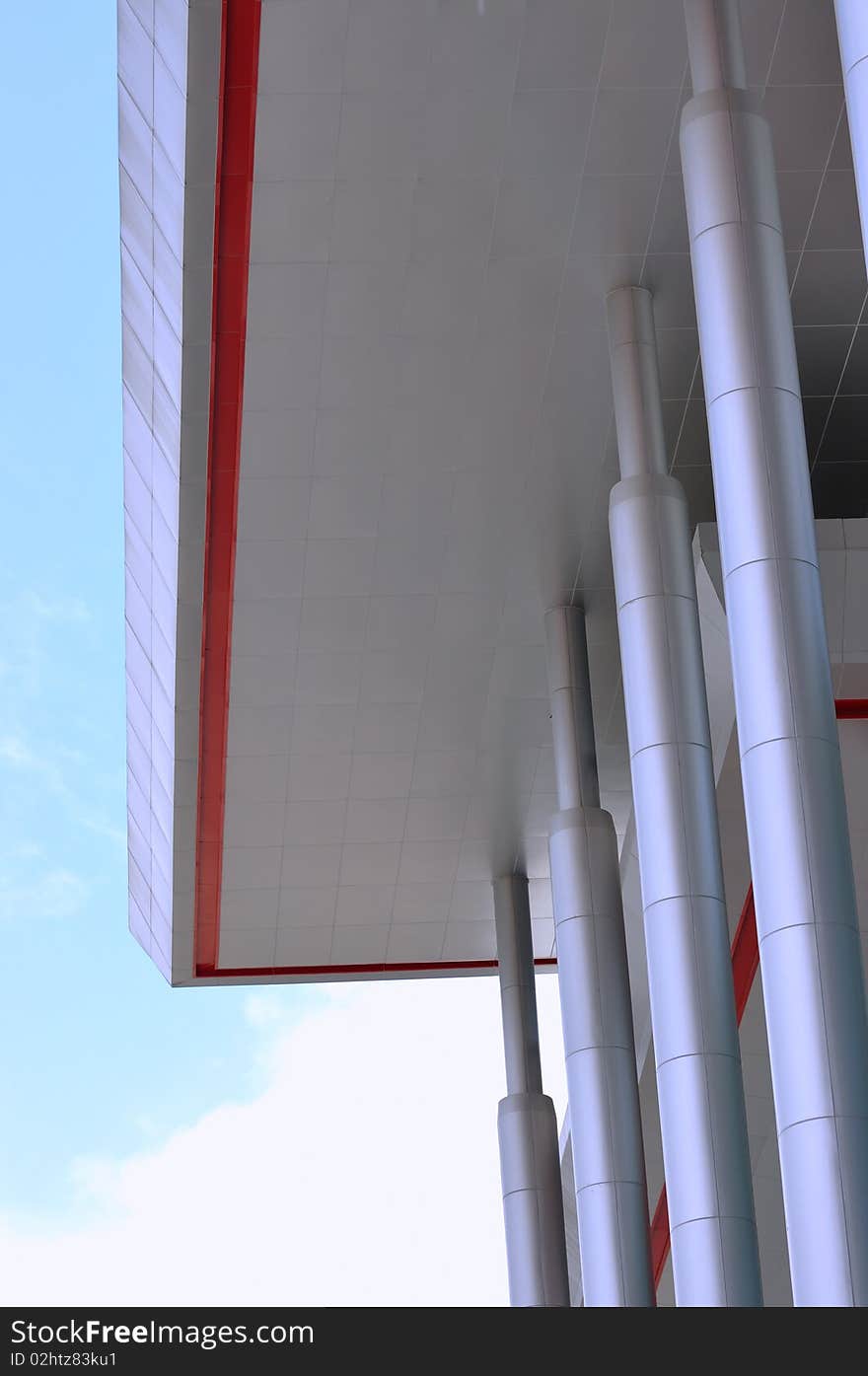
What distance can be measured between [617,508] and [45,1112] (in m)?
69.6

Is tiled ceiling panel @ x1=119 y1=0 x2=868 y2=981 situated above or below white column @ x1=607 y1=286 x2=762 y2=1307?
above

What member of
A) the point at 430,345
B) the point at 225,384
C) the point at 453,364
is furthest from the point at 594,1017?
the point at 225,384

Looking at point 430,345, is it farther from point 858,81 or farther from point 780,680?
point 858,81

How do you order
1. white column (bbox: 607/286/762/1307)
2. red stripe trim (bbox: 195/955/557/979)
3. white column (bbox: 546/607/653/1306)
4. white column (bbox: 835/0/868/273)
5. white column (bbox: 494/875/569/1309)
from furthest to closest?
red stripe trim (bbox: 195/955/557/979) < white column (bbox: 494/875/569/1309) < white column (bbox: 546/607/653/1306) < white column (bbox: 607/286/762/1307) < white column (bbox: 835/0/868/273)

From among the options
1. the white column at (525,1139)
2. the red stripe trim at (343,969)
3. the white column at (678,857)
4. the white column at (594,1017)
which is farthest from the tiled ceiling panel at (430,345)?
the red stripe trim at (343,969)

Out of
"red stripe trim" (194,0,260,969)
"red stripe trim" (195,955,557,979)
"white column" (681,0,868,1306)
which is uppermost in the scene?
"red stripe trim" (194,0,260,969)

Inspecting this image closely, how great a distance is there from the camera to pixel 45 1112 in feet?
260

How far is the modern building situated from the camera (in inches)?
428

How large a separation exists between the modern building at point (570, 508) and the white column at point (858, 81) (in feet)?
0.13

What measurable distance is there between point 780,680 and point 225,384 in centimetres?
663

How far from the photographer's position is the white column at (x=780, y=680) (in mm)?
9727

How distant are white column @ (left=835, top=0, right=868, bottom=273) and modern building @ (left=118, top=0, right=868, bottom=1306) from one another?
0.04 meters

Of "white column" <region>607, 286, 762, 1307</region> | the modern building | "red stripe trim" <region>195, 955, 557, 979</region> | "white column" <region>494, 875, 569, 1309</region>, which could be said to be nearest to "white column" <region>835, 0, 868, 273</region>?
the modern building

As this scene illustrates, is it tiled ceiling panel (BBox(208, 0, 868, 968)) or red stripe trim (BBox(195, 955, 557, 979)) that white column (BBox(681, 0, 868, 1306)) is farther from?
red stripe trim (BBox(195, 955, 557, 979))
